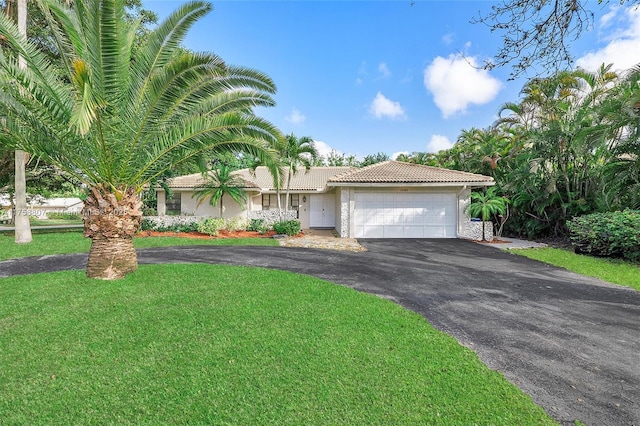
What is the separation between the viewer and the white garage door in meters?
15.3

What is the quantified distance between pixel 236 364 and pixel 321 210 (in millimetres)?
18807

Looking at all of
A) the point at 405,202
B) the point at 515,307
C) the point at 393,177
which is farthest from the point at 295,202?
the point at 515,307

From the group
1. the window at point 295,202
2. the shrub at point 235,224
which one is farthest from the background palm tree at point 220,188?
the window at point 295,202

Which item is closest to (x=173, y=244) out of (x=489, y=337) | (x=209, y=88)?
(x=209, y=88)

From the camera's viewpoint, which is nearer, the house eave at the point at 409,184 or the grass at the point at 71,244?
the grass at the point at 71,244

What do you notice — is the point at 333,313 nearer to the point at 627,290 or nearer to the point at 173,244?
the point at 627,290

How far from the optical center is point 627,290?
21.8 feet

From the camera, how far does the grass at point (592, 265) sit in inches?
302

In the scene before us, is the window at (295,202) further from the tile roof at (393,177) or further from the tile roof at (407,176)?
the tile roof at (407,176)

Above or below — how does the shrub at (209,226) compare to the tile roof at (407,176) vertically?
below

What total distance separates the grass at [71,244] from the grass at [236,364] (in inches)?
233

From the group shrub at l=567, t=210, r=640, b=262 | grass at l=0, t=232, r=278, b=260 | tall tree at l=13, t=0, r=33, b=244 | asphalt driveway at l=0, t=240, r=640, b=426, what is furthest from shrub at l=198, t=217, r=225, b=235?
shrub at l=567, t=210, r=640, b=262

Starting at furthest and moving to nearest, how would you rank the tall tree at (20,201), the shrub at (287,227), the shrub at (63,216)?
the shrub at (63,216) → the shrub at (287,227) → the tall tree at (20,201)

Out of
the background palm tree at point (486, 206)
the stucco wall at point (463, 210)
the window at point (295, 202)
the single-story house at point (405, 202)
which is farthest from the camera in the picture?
the window at point (295, 202)
